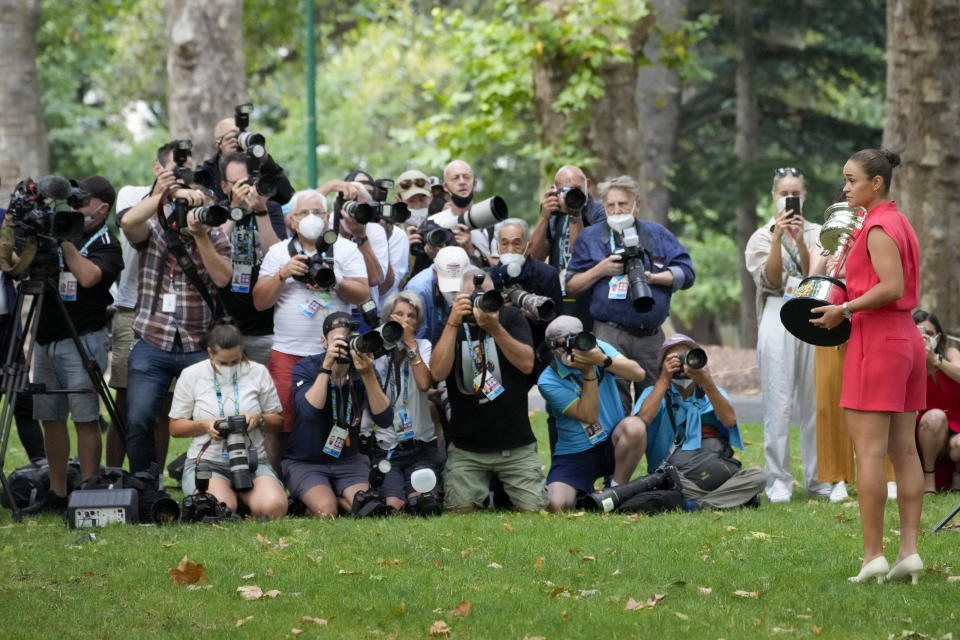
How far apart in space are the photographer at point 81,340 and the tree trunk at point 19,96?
7.15 m

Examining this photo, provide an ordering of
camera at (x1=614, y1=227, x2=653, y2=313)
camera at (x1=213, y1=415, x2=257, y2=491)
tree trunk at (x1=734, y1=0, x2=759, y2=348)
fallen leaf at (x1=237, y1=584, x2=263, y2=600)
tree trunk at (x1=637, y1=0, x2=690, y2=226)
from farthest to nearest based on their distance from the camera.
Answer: tree trunk at (x1=734, y1=0, x2=759, y2=348), tree trunk at (x1=637, y1=0, x2=690, y2=226), camera at (x1=614, y1=227, x2=653, y2=313), camera at (x1=213, y1=415, x2=257, y2=491), fallen leaf at (x1=237, y1=584, x2=263, y2=600)

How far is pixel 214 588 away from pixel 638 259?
12.2 ft

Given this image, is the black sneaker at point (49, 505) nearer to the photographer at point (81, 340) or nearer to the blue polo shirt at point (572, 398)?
the photographer at point (81, 340)

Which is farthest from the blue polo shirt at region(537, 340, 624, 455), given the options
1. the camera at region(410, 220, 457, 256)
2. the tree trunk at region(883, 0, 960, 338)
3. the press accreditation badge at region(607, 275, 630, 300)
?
the tree trunk at region(883, 0, 960, 338)

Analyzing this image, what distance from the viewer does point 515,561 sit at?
20.1 ft

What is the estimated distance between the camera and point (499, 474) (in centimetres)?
788

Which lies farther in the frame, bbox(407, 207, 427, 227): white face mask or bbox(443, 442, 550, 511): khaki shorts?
bbox(407, 207, 427, 227): white face mask

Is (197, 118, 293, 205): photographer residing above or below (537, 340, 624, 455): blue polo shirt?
above

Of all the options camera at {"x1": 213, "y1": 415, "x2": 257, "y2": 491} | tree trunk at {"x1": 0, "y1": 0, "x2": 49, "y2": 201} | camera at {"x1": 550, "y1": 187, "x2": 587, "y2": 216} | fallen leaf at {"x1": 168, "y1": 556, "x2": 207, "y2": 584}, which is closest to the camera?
fallen leaf at {"x1": 168, "y1": 556, "x2": 207, "y2": 584}

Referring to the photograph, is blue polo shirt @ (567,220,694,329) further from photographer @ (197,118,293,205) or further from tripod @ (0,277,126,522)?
tripod @ (0,277,126,522)

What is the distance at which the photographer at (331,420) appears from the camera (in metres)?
7.55

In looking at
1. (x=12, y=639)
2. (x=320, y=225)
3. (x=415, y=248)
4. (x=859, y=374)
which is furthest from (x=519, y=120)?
(x=12, y=639)

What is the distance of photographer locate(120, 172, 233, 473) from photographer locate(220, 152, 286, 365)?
0.46ft

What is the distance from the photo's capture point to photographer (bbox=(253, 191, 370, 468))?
7.85m
